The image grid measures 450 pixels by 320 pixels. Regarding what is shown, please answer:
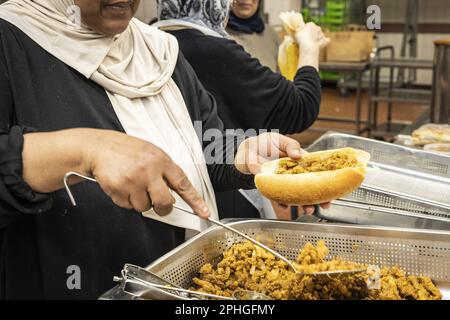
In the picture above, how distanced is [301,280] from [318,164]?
0.29 m

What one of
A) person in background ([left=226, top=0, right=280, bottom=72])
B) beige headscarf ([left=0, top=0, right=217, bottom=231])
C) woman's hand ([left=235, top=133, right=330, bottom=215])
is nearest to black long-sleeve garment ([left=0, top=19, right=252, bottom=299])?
beige headscarf ([left=0, top=0, right=217, bottom=231])

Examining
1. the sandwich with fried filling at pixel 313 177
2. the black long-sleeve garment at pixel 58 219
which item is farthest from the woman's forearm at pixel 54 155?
the sandwich with fried filling at pixel 313 177

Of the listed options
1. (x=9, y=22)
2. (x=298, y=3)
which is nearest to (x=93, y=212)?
(x=9, y=22)

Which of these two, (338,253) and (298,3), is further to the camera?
(298,3)

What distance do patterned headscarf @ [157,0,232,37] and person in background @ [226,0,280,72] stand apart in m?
0.44

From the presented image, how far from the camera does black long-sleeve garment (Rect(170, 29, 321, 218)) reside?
1.70 m

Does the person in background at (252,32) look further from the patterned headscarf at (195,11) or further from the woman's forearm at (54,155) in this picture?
the woman's forearm at (54,155)

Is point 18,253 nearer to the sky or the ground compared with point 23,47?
nearer to the ground

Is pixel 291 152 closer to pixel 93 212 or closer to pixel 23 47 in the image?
pixel 93 212

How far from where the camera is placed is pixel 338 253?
45.4 inches

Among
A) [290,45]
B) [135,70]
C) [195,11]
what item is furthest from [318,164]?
[290,45]

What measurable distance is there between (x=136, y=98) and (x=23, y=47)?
277mm

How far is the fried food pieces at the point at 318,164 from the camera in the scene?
1.15m

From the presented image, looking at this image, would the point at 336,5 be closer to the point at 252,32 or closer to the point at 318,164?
the point at 252,32
